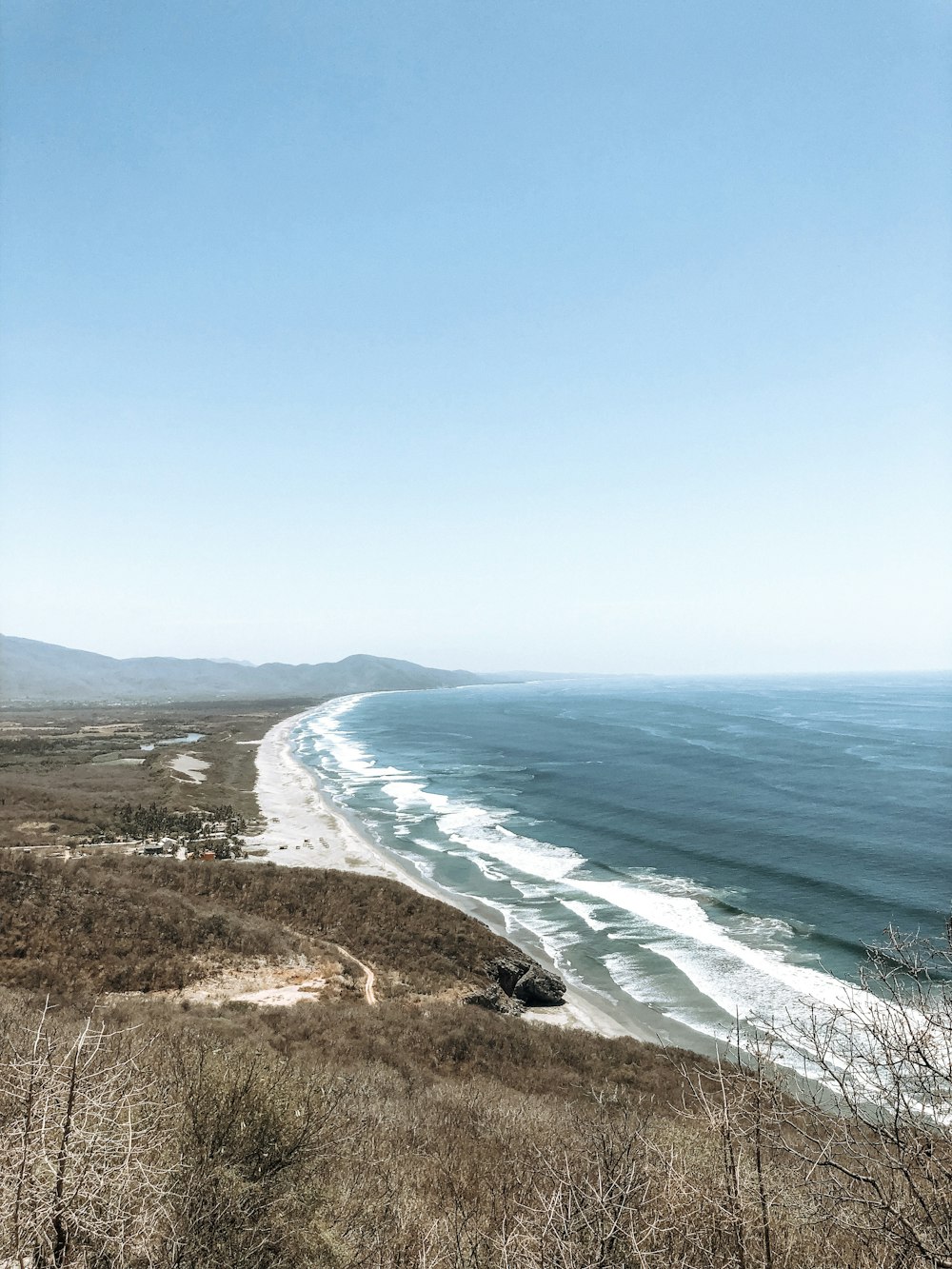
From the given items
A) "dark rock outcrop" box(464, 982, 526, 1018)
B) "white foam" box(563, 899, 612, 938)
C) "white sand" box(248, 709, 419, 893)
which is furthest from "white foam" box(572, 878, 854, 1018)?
"white sand" box(248, 709, 419, 893)

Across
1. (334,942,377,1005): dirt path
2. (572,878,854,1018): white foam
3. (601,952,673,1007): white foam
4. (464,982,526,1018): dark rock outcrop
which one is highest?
(334,942,377,1005): dirt path

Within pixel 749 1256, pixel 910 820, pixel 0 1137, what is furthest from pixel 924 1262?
pixel 910 820

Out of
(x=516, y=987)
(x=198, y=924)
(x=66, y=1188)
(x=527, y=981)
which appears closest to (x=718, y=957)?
(x=527, y=981)

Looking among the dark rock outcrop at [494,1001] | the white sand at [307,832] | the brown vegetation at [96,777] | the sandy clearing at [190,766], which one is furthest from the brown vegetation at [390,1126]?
the sandy clearing at [190,766]

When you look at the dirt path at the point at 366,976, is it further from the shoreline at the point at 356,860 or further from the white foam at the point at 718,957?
the white foam at the point at 718,957

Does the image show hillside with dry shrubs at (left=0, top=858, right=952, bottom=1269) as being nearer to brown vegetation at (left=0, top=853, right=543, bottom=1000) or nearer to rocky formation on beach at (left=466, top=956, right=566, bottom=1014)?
brown vegetation at (left=0, top=853, right=543, bottom=1000)

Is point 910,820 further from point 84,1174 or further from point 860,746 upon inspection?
point 84,1174
